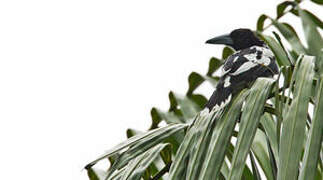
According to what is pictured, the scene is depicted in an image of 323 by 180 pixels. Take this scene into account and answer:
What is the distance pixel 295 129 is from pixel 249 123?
96mm

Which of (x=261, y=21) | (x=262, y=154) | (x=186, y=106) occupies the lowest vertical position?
(x=262, y=154)

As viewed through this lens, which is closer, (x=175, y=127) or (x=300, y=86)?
(x=300, y=86)

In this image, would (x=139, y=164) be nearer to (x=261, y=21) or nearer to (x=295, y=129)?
(x=295, y=129)

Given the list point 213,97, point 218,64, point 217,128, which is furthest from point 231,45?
point 217,128

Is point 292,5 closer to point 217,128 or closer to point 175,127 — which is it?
point 175,127

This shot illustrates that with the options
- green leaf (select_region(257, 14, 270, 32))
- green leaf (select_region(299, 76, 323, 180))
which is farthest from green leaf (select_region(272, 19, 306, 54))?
green leaf (select_region(299, 76, 323, 180))

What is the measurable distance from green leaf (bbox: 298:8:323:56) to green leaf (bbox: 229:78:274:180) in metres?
0.62

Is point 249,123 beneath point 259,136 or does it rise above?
above

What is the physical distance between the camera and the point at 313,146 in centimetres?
70

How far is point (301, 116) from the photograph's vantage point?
0.77 metres

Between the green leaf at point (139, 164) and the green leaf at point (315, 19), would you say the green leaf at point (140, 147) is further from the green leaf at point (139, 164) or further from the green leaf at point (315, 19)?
the green leaf at point (315, 19)

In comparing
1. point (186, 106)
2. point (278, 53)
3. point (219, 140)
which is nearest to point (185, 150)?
point (219, 140)

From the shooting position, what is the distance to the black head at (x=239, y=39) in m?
2.05

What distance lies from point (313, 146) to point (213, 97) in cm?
72
